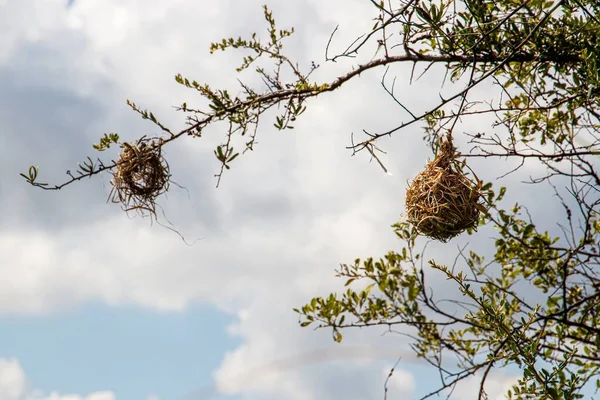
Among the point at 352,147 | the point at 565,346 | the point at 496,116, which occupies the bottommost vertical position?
the point at 565,346

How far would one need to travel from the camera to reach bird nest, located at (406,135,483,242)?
2.69 metres

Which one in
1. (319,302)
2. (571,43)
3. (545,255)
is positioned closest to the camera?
(571,43)

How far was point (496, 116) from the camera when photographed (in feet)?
10.4

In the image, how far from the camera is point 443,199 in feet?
8.86

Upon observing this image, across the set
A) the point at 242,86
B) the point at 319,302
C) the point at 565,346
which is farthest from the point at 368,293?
the point at 242,86

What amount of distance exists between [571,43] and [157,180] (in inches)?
71.9

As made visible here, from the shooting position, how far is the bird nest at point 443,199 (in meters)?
2.69

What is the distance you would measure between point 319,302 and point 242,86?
1128 mm

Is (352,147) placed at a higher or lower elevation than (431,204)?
higher

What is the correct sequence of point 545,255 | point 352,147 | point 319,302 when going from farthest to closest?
1. point 545,255
2. point 319,302
3. point 352,147

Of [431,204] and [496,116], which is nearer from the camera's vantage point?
[431,204]

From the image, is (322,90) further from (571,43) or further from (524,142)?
(524,142)

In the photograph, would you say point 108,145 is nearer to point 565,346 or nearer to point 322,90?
point 322,90

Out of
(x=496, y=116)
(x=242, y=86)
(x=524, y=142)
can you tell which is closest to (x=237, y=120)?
(x=242, y=86)
